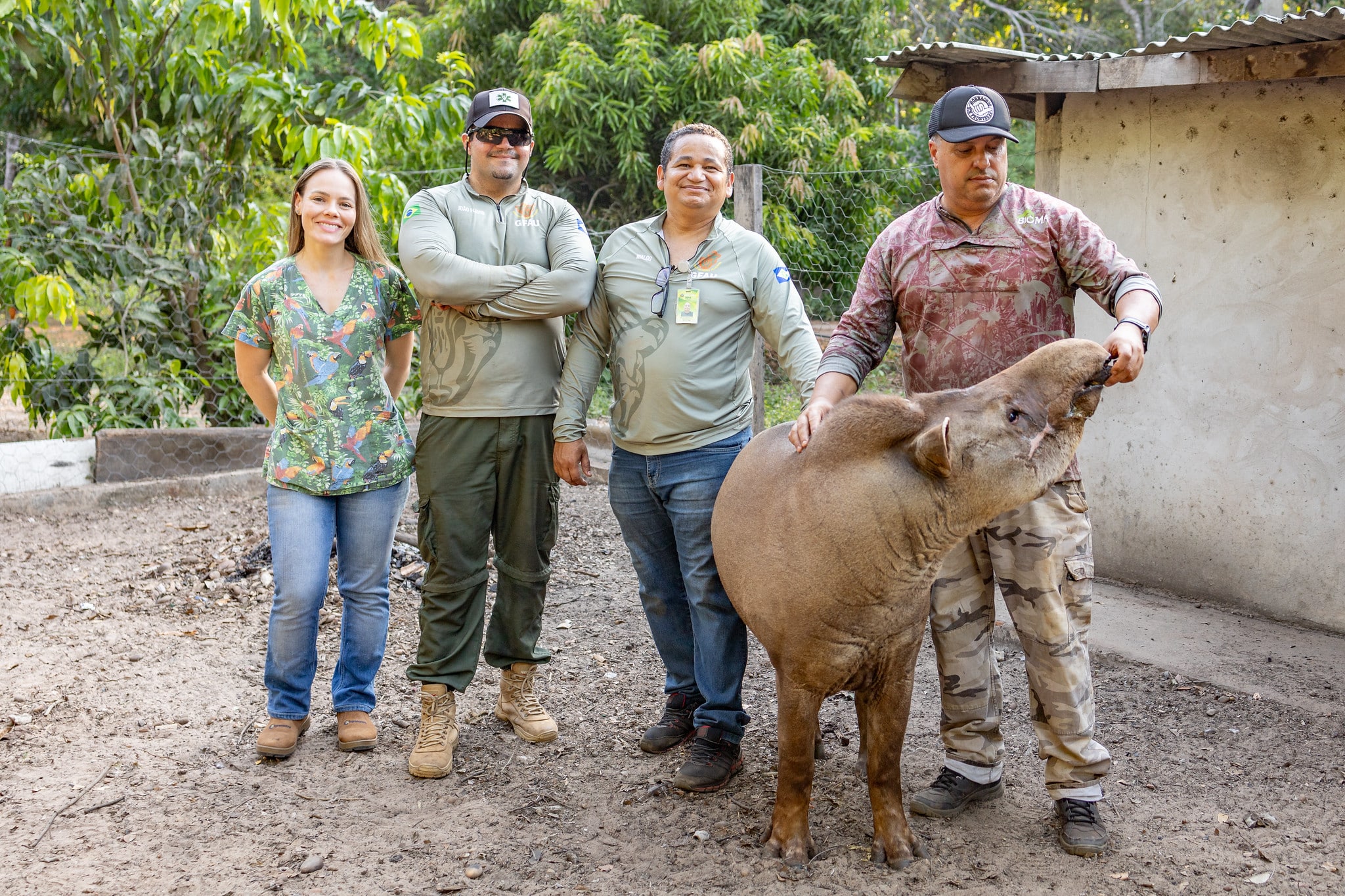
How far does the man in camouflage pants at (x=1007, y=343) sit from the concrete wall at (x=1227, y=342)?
2.36 meters

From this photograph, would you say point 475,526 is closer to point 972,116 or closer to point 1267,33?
point 972,116

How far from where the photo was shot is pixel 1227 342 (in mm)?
4906

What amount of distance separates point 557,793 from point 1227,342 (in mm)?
3641

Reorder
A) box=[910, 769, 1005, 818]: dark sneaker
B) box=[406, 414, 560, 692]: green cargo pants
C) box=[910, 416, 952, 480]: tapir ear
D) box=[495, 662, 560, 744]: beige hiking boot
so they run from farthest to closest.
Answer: box=[495, 662, 560, 744]: beige hiking boot < box=[406, 414, 560, 692]: green cargo pants < box=[910, 769, 1005, 818]: dark sneaker < box=[910, 416, 952, 480]: tapir ear

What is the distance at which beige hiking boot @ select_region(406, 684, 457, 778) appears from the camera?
342 centimetres

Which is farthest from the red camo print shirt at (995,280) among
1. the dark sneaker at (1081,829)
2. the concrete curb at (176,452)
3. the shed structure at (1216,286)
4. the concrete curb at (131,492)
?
the concrete curb at (176,452)

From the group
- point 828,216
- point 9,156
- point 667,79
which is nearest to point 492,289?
point 9,156

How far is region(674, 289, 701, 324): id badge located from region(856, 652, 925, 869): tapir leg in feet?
3.74

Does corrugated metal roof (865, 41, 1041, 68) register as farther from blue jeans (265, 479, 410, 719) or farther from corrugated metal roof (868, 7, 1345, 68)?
blue jeans (265, 479, 410, 719)

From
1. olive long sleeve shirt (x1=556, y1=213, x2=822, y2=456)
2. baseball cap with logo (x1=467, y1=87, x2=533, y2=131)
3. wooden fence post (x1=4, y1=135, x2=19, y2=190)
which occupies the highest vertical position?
wooden fence post (x1=4, y1=135, x2=19, y2=190)

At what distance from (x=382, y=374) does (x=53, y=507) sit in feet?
13.3

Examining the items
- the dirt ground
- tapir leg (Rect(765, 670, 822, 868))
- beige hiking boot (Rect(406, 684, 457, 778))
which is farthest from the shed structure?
beige hiking boot (Rect(406, 684, 457, 778))

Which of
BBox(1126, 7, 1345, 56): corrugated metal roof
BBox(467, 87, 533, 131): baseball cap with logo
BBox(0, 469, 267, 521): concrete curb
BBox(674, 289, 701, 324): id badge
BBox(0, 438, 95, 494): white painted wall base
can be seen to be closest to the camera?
BBox(674, 289, 701, 324): id badge

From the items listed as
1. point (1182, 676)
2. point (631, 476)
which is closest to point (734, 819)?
point (631, 476)
